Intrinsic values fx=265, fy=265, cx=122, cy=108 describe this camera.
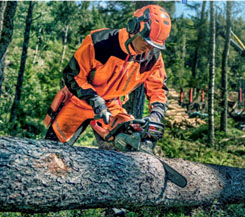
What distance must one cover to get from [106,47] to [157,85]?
0.80 meters

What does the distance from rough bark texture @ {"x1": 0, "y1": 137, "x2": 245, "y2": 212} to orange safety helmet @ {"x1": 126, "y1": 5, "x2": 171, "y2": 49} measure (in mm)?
1208

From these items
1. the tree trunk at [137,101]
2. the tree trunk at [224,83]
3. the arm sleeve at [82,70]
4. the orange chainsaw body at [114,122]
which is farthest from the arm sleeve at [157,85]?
the tree trunk at [224,83]

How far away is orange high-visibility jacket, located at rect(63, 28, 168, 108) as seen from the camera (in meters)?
2.79

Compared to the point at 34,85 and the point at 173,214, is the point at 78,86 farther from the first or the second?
the point at 34,85

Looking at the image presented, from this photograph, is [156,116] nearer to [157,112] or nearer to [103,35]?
[157,112]

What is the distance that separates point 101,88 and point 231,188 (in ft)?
6.99

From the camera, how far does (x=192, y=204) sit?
3160 millimetres

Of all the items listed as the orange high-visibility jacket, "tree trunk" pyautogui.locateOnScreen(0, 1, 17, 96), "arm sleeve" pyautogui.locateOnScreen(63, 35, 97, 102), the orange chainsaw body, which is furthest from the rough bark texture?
"tree trunk" pyautogui.locateOnScreen(0, 1, 17, 96)

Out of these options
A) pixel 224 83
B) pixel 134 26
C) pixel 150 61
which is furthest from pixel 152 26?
pixel 224 83

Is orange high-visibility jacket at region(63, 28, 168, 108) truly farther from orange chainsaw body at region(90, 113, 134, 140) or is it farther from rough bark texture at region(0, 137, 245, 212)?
rough bark texture at region(0, 137, 245, 212)

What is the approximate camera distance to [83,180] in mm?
2277

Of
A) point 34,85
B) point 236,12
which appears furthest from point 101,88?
point 34,85

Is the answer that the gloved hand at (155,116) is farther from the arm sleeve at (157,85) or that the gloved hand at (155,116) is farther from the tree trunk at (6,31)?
the tree trunk at (6,31)

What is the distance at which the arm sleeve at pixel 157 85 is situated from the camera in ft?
10.4
